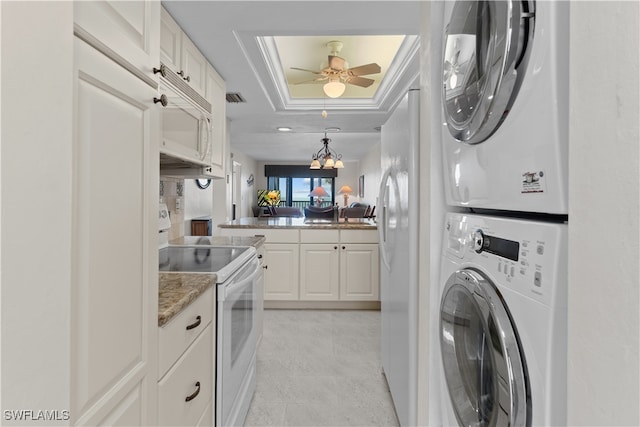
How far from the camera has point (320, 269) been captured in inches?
149

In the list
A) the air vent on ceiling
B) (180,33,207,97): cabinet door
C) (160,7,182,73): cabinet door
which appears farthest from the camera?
the air vent on ceiling

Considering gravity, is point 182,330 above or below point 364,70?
below

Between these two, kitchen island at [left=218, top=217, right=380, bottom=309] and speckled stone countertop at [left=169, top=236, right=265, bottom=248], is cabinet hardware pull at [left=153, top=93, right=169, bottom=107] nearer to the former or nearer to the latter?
speckled stone countertop at [left=169, top=236, right=265, bottom=248]

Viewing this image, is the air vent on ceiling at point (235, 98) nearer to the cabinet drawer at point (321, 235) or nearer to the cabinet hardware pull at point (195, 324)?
the cabinet drawer at point (321, 235)

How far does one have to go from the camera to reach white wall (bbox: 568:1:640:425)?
0.45 m

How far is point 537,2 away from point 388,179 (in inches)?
54.0

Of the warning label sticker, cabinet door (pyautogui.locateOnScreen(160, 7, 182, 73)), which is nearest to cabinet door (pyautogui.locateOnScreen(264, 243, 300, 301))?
cabinet door (pyautogui.locateOnScreen(160, 7, 182, 73))

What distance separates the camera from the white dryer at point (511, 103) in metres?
0.62

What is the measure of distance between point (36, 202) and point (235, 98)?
3139mm

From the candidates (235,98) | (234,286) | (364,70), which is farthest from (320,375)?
(235,98)

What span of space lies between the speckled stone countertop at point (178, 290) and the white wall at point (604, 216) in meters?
0.99

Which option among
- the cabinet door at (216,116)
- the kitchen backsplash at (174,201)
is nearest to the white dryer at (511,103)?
the cabinet door at (216,116)

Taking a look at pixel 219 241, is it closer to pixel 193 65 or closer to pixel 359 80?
pixel 193 65

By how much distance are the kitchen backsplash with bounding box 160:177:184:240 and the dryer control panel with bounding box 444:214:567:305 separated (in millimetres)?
2118
